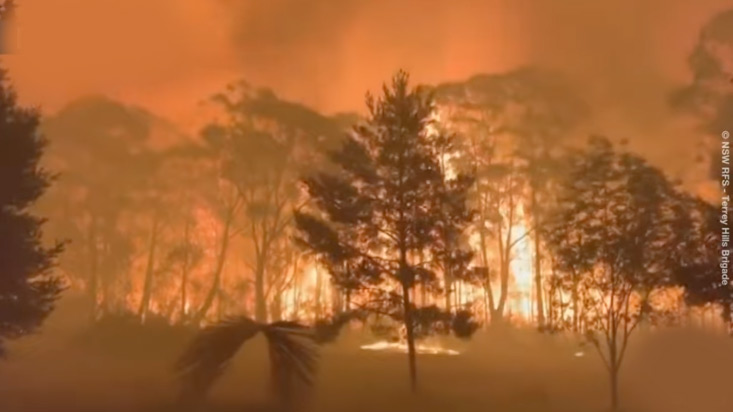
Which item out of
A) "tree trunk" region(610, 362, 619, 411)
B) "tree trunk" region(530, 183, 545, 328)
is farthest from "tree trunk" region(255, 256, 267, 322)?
"tree trunk" region(610, 362, 619, 411)

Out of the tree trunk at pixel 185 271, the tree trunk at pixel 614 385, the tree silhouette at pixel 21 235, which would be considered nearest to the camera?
the tree silhouette at pixel 21 235

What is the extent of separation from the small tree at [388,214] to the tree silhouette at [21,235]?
210 cm

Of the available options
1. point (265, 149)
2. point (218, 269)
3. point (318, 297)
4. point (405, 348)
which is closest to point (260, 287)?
point (218, 269)

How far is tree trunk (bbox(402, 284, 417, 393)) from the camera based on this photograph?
6.02 m

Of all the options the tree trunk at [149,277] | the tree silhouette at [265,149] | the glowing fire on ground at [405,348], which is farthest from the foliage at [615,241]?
the tree trunk at [149,277]

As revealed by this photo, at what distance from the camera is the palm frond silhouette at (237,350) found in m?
5.59

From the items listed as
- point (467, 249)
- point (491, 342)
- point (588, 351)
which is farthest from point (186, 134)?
point (588, 351)

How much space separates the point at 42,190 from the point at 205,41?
6.37 ft

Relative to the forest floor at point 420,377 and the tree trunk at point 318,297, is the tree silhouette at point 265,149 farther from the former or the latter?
the forest floor at point 420,377

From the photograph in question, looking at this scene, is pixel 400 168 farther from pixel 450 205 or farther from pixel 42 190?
pixel 42 190

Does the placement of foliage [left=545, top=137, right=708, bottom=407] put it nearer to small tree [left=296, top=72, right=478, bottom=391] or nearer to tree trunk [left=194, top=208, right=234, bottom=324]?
small tree [left=296, top=72, right=478, bottom=391]

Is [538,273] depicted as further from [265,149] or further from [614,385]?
[265,149]

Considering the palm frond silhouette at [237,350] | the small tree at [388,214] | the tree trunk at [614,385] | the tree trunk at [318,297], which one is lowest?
the tree trunk at [614,385]

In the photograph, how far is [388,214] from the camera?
620 cm
